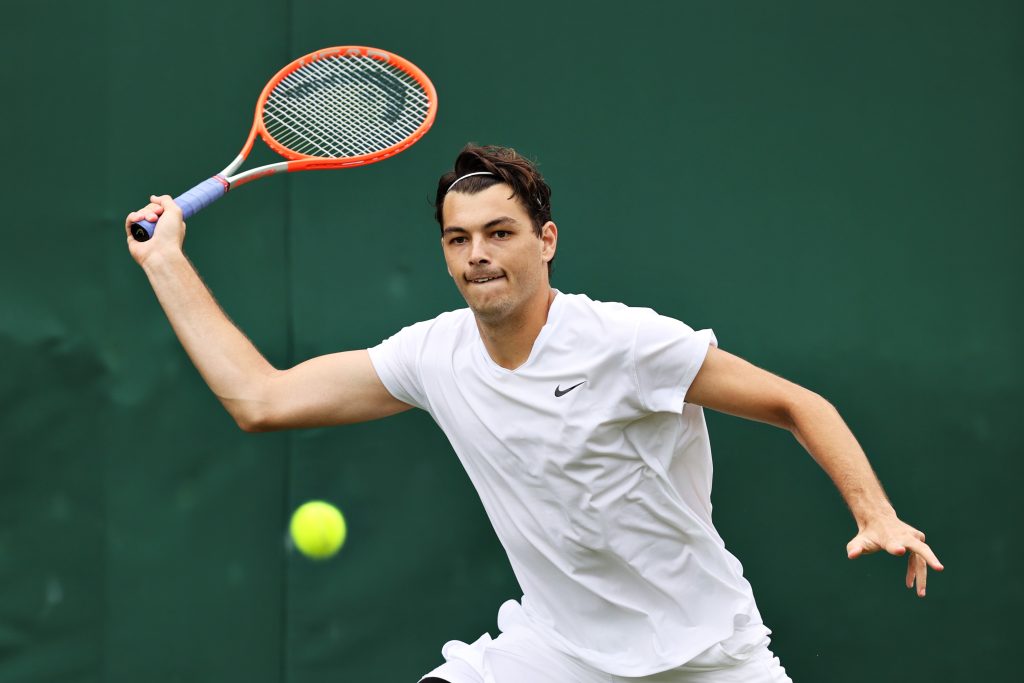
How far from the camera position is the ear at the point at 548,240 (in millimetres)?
2916

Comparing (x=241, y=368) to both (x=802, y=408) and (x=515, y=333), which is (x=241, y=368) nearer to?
(x=515, y=333)

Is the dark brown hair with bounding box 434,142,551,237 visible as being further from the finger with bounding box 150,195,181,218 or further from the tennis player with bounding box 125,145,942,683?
the finger with bounding box 150,195,181,218

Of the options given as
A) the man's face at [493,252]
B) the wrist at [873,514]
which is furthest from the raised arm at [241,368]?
the wrist at [873,514]

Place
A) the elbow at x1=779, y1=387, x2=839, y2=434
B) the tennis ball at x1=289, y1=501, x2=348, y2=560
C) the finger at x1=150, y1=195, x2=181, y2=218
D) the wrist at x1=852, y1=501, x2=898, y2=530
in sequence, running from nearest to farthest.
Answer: the wrist at x1=852, y1=501, x2=898, y2=530 → the elbow at x1=779, y1=387, x2=839, y2=434 → the finger at x1=150, y1=195, x2=181, y2=218 → the tennis ball at x1=289, y1=501, x2=348, y2=560

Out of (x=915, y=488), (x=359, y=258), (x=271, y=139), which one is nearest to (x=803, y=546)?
(x=915, y=488)

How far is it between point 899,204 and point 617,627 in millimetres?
1580

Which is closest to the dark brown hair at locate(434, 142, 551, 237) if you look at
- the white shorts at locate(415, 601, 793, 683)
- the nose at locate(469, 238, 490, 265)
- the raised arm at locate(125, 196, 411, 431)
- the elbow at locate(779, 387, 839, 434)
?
the nose at locate(469, 238, 490, 265)

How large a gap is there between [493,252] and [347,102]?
0.74 metres

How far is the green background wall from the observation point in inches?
139

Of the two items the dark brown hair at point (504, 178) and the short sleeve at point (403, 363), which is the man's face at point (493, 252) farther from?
the short sleeve at point (403, 363)

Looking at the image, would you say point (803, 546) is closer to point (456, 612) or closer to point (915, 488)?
point (915, 488)

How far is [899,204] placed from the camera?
12.2 feet

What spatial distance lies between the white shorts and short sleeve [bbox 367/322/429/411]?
570mm

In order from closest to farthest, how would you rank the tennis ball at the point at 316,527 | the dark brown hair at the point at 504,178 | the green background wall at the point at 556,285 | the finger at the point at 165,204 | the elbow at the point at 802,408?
the elbow at the point at 802,408 → the finger at the point at 165,204 → the dark brown hair at the point at 504,178 → the green background wall at the point at 556,285 → the tennis ball at the point at 316,527
